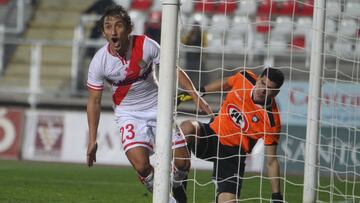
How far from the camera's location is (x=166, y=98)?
7023 millimetres

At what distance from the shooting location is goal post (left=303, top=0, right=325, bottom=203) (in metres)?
10.1

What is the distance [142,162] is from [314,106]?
2.90m

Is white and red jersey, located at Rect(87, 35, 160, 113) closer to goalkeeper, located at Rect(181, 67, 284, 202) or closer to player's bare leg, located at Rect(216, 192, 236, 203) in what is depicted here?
goalkeeper, located at Rect(181, 67, 284, 202)

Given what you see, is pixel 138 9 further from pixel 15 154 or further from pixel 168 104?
pixel 168 104

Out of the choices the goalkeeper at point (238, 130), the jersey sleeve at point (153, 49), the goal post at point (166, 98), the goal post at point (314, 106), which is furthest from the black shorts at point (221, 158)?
the goal post at point (314, 106)

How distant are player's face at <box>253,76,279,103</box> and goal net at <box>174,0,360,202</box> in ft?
2.71

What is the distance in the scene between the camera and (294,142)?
1648 centimetres

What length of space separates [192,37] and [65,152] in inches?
145

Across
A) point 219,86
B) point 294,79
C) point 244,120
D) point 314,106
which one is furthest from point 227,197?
point 294,79

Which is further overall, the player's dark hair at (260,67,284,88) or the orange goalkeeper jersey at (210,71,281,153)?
the orange goalkeeper jersey at (210,71,281,153)

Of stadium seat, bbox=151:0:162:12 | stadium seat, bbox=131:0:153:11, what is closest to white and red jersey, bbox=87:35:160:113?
stadium seat, bbox=151:0:162:12

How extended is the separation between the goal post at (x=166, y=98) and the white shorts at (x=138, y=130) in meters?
1.11

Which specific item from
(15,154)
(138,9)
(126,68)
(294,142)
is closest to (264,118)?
(126,68)

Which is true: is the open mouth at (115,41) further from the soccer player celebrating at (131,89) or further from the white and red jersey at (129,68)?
the white and red jersey at (129,68)
